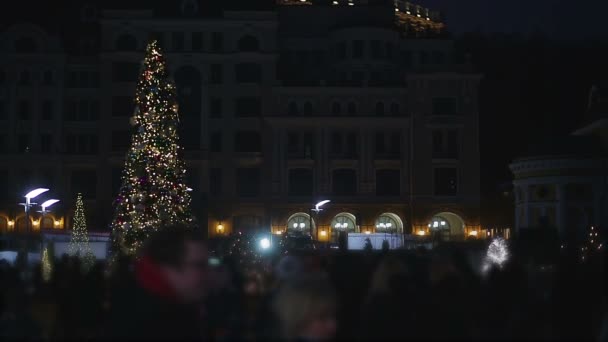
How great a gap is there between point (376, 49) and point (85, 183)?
23.3m

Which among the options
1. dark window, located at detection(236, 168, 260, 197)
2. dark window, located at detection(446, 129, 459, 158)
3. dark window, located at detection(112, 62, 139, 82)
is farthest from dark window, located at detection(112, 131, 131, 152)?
dark window, located at detection(446, 129, 459, 158)

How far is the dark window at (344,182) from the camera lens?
247ft

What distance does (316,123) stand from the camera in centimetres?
7612

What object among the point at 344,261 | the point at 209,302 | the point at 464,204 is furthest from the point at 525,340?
the point at 464,204

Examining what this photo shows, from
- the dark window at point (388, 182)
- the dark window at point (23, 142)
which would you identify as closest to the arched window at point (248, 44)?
the dark window at point (388, 182)

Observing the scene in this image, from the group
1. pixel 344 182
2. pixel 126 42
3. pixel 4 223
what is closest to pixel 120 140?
pixel 126 42

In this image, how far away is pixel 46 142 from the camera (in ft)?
247

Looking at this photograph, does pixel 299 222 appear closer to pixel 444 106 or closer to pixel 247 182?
pixel 247 182

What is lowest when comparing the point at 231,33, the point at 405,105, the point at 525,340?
the point at 525,340

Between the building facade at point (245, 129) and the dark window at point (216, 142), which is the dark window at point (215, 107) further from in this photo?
the dark window at point (216, 142)

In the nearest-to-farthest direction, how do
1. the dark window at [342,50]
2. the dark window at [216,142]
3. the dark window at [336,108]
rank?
the dark window at [216,142]
the dark window at [336,108]
the dark window at [342,50]

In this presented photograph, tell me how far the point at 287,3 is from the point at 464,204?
23.7 m

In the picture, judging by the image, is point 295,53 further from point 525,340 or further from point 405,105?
point 525,340

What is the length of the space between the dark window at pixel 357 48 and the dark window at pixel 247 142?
10191 mm
